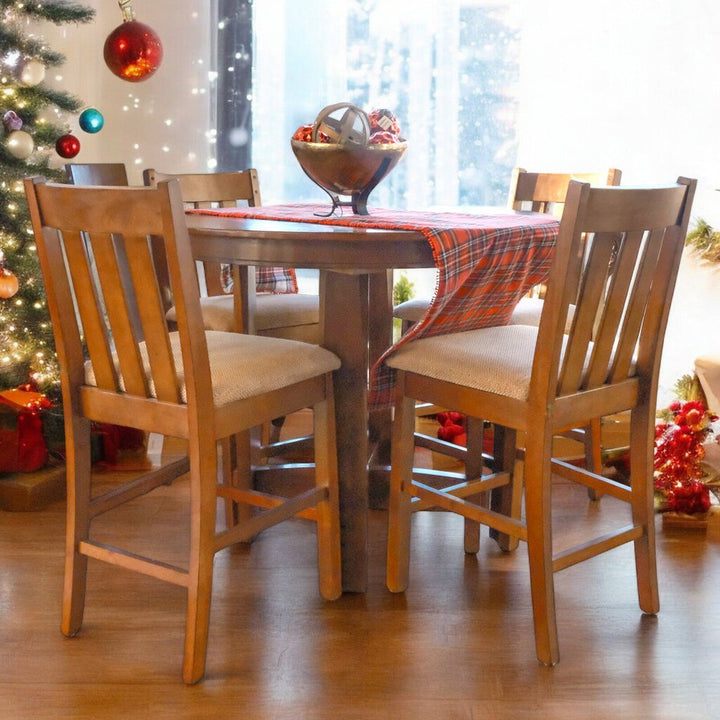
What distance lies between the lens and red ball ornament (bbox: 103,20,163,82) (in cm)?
307

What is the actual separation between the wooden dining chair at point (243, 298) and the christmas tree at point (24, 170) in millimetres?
382

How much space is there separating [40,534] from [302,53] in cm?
219

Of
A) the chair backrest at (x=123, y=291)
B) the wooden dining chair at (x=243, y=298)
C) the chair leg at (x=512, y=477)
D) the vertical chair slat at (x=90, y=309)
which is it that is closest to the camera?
the chair backrest at (x=123, y=291)

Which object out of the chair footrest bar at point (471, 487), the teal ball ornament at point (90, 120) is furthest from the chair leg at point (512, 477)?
the teal ball ornament at point (90, 120)

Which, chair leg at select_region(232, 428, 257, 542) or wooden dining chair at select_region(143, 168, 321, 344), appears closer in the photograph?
chair leg at select_region(232, 428, 257, 542)

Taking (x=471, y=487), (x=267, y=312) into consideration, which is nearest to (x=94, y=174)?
(x=267, y=312)

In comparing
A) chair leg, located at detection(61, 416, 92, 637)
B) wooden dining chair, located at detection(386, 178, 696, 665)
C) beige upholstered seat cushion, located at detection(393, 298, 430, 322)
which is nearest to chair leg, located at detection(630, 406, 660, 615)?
wooden dining chair, located at detection(386, 178, 696, 665)

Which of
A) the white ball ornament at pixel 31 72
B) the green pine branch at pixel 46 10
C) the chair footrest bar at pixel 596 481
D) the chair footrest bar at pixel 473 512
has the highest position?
the green pine branch at pixel 46 10

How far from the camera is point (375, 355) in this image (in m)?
2.67

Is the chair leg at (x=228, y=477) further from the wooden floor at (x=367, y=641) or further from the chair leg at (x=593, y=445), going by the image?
the chair leg at (x=593, y=445)

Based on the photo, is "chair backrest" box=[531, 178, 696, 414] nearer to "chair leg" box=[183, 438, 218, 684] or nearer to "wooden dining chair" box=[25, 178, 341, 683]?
"wooden dining chair" box=[25, 178, 341, 683]

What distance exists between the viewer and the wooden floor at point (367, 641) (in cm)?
177

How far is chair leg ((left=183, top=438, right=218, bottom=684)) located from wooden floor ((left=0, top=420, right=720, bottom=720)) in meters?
0.10

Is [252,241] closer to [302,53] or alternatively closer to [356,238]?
[356,238]
